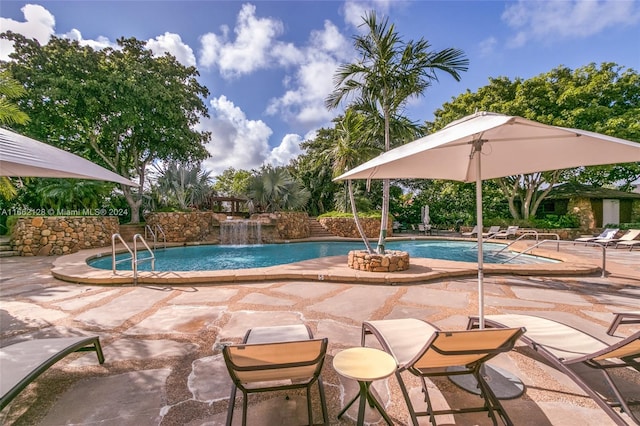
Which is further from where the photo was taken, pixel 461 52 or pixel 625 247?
pixel 625 247

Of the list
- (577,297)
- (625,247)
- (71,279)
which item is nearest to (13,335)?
(71,279)

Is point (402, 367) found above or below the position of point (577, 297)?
above

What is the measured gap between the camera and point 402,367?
178cm

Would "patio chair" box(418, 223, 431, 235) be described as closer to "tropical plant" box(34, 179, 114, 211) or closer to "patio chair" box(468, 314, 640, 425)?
"patio chair" box(468, 314, 640, 425)

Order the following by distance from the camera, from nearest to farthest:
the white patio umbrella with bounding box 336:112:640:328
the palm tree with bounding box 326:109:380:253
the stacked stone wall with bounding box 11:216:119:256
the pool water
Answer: the white patio umbrella with bounding box 336:112:640:328 < the palm tree with bounding box 326:109:380:253 < the pool water < the stacked stone wall with bounding box 11:216:119:256

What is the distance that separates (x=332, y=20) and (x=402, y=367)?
1065 cm

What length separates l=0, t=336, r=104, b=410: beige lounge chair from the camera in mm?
1721

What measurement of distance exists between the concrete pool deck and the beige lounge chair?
0.29m

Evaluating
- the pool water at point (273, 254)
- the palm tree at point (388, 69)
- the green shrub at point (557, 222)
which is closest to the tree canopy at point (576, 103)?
the green shrub at point (557, 222)

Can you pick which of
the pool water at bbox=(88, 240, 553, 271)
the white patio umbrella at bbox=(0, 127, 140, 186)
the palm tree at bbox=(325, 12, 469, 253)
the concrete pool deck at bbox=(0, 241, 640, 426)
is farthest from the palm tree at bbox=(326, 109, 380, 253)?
the white patio umbrella at bbox=(0, 127, 140, 186)

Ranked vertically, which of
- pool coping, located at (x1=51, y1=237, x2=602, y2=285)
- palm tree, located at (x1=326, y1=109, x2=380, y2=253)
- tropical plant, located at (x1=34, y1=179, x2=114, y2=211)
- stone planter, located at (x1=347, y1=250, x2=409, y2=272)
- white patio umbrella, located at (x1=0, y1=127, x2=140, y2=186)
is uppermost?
palm tree, located at (x1=326, y1=109, x2=380, y2=253)

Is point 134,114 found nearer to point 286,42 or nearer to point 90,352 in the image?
point 286,42

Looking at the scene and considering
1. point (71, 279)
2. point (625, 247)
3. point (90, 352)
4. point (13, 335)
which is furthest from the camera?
point (625, 247)

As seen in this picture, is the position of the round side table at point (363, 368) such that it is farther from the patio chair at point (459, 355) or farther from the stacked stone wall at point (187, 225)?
the stacked stone wall at point (187, 225)
